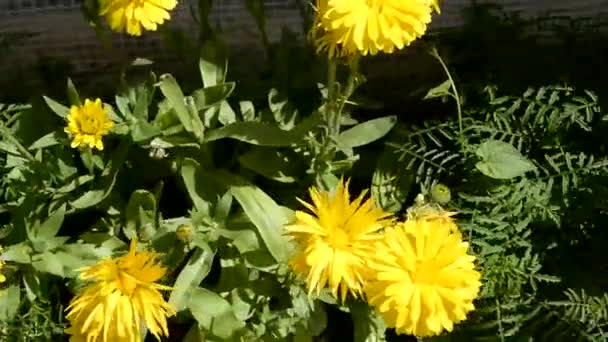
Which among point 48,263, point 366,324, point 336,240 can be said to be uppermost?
point 336,240

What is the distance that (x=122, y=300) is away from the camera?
50.9 inches

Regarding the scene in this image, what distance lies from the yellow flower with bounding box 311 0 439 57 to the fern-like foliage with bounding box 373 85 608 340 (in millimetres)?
283

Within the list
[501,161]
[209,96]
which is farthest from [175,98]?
[501,161]

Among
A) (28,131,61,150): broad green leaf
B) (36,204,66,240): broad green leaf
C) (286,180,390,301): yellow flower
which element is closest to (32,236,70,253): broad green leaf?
(36,204,66,240): broad green leaf

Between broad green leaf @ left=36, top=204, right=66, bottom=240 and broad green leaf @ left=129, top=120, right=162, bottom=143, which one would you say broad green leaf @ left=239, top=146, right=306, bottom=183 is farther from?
broad green leaf @ left=36, top=204, right=66, bottom=240

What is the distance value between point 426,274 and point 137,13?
467mm

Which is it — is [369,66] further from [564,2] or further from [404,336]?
[404,336]

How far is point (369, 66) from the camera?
1.77 metres

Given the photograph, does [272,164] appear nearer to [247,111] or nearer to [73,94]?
[247,111]

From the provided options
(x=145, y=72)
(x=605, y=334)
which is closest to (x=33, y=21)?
(x=145, y=72)

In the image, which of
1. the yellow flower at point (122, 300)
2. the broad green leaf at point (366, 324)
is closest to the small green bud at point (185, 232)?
the yellow flower at point (122, 300)

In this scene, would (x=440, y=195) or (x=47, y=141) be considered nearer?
(x=440, y=195)

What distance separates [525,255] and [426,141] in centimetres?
23

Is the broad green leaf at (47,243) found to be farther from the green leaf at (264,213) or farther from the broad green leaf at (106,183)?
the green leaf at (264,213)
